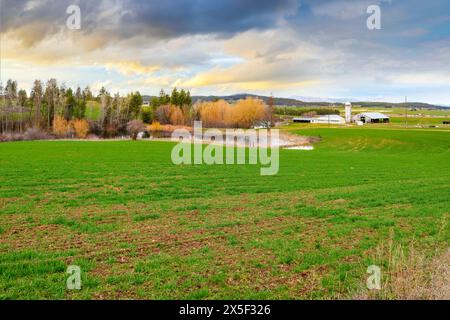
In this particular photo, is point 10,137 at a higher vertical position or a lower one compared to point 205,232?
higher

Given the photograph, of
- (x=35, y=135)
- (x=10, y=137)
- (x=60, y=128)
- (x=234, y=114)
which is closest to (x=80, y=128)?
(x=60, y=128)

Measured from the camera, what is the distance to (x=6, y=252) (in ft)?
32.8

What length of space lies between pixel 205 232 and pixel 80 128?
95864 mm

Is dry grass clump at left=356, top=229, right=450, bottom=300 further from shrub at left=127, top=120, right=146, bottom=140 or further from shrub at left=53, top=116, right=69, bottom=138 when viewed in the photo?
shrub at left=127, top=120, right=146, bottom=140

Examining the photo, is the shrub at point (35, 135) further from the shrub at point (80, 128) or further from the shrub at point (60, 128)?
the shrub at point (80, 128)

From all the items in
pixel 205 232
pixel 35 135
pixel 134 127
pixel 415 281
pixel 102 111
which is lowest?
pixel 205 232

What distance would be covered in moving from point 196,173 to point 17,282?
19997mm

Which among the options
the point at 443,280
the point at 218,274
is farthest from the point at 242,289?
the point at 443,280

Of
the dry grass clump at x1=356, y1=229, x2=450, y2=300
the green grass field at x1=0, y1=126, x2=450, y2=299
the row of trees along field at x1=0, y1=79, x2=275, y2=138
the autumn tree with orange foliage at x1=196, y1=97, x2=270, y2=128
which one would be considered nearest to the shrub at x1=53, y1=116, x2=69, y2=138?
the row of trees along field at x1=0, y1=79, x2=275, y2=138

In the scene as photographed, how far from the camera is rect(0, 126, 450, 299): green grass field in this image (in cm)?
827

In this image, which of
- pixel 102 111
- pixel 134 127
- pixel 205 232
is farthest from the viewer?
pixel 102 111

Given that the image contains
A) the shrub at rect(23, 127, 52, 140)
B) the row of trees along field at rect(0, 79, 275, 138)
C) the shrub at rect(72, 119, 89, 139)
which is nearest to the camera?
the shrub at rect(23, 127, 52, 140)

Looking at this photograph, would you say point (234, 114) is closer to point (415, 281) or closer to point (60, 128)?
point (60, 128)

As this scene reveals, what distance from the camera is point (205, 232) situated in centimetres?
1245
